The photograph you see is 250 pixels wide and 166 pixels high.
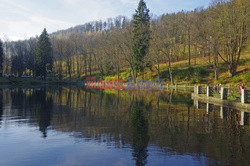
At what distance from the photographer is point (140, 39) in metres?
67.3

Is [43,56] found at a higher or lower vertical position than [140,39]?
lower

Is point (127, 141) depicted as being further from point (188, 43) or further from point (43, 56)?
point (43, 56)

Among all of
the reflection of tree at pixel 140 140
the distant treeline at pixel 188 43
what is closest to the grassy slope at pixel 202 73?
the distant treeline at pixel 188 43

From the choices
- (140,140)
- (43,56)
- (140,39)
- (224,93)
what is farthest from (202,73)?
(43,56)

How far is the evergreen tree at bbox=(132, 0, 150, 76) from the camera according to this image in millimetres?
66062

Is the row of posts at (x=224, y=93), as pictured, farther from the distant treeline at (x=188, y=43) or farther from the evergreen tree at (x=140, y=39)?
the evergreen tree at (x=140, y=39)

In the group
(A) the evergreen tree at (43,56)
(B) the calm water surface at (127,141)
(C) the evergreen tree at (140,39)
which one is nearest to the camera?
(B) the calm water surface at (127,141)

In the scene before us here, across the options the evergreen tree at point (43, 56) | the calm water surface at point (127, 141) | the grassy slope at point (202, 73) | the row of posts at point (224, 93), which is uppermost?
the evergreen tree at point (43, 56)

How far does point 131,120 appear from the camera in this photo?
54.2ft

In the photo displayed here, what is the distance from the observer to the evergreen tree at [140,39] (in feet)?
217

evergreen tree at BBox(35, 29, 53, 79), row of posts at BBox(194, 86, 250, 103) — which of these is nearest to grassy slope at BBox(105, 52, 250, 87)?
row of posts at BBox(194, 86, 250, 103)

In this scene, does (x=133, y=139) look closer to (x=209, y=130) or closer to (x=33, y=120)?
(x=209, y=130)

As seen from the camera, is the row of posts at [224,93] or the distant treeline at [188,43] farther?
the distant treeline at [188,43]

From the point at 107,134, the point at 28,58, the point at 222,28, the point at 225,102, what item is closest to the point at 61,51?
the point at 28,58
